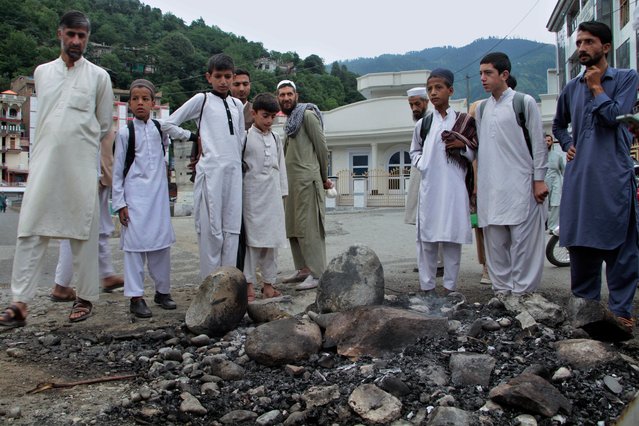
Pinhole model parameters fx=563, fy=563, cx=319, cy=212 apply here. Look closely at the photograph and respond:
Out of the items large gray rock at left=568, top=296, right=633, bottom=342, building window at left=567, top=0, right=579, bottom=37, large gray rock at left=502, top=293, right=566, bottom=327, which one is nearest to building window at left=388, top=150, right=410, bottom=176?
building window at left=567, top=0, right=579, bottom=37

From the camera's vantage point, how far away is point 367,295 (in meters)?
3.53

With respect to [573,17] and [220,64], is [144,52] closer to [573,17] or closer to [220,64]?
[573,17]

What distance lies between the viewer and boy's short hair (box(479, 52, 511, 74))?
4164 millimetres

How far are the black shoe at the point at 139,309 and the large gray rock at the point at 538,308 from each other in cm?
243

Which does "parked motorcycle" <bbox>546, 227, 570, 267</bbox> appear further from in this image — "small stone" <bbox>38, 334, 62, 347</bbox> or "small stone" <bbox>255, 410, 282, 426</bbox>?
"small stone" <bbox>38, 334, 62, 347</bbox>

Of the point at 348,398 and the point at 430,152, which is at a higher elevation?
the point at 430,152

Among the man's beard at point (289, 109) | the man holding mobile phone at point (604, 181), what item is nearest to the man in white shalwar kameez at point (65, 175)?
the man's beard at point (289, 109)

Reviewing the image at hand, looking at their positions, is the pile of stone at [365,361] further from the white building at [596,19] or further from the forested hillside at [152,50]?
the forested hillside at [152,50]

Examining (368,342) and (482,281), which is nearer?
(368,342)

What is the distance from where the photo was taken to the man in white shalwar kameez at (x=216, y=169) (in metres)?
4.29

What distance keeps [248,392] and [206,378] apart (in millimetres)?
272

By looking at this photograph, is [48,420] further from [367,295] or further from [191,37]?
[191,37]

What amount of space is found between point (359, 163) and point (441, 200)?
2449 cm

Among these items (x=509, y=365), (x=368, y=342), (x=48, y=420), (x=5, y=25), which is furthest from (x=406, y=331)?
(x=5, y=25)
